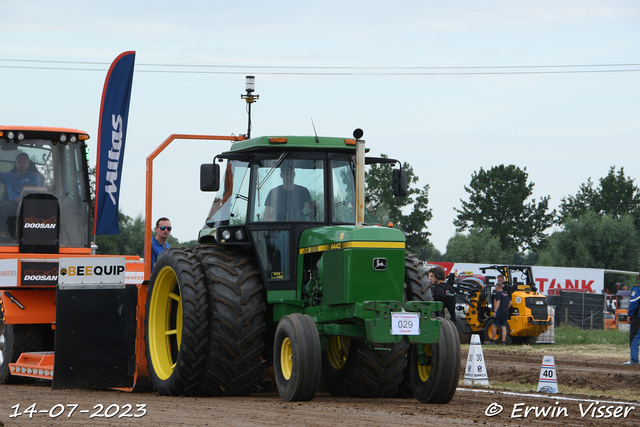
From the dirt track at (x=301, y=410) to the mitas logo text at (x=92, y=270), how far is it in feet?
4.17

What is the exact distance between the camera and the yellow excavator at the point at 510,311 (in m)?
22.9

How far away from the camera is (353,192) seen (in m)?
9.16

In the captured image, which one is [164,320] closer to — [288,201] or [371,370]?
[288,201]

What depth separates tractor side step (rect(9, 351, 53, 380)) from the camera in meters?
9.52

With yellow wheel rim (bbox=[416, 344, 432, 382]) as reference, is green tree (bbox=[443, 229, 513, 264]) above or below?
above

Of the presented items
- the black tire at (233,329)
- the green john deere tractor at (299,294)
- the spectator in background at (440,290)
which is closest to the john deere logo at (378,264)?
the green john deere tractor at (299,294)

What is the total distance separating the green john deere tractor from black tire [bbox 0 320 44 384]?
78.7 inches

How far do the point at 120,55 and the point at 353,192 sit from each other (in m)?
7.80

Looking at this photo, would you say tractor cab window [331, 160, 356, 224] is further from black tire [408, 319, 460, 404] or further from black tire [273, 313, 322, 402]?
black tire [408, 319, 460, 404]

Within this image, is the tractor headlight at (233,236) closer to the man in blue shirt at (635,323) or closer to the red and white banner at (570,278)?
the man in blue shirt at (635,323)

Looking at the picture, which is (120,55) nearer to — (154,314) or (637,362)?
(154,314)

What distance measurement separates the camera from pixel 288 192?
888 centimetres

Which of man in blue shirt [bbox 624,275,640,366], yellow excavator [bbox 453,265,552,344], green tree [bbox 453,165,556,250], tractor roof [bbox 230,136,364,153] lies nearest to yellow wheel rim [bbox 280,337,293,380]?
tractor roof [bbox 230,136,364,153]

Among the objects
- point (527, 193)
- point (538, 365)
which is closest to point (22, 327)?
point (538, 365)
